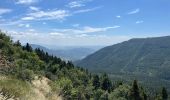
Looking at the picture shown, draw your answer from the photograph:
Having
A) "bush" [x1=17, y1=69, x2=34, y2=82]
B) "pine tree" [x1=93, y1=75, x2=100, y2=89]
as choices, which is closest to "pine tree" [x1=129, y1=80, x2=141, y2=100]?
"pine tree" [x1=93, y1=75, x2=100, y2=89]

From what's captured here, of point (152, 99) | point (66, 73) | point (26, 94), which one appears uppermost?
point (26, 94)

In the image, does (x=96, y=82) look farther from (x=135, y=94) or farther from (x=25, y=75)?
(x=25, y=75)

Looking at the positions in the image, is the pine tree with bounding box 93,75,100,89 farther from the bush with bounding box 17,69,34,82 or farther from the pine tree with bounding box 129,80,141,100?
the bush with bounding box 17,69,34,82

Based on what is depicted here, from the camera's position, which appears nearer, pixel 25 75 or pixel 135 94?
pixel 25 75

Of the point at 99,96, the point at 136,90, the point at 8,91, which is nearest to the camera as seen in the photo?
the point at 8,91

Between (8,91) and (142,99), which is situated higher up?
(8,91)

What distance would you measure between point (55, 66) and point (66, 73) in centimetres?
667

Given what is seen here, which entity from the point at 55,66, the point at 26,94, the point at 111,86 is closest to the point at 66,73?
the point at 55,66

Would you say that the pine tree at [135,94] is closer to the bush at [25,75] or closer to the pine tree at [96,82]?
the pine tree at [96,82]

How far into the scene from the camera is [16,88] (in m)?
9.69

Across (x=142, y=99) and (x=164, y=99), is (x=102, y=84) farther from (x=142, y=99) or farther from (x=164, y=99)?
(x=142, y=99)

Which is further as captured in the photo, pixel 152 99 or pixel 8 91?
pixel 152 99

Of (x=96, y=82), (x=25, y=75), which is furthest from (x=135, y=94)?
(x=25, y=75)

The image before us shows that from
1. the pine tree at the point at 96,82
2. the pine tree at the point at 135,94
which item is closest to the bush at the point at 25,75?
the pine tree at the point at 135,94
